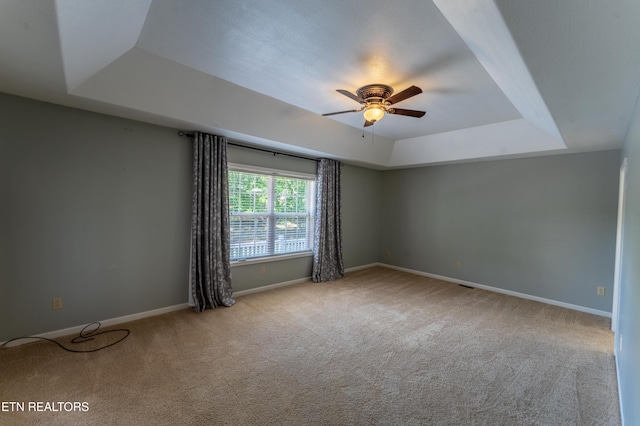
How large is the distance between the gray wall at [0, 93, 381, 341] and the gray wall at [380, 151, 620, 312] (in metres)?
4.48

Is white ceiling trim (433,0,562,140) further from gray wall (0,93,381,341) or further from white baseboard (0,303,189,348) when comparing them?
white baseboard (0,303,189,348)

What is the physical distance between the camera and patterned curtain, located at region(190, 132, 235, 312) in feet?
11.6

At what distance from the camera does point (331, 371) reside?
234cm

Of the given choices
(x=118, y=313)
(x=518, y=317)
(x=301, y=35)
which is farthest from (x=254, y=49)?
(x=518, y=317)

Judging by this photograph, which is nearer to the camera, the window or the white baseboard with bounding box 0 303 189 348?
the white baseboard with bounding box 0 303 189 348

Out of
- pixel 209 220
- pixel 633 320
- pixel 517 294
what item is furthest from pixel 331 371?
pixel 517 294

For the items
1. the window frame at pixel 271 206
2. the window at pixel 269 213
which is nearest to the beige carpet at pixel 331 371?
the window frame at pixel 271 206

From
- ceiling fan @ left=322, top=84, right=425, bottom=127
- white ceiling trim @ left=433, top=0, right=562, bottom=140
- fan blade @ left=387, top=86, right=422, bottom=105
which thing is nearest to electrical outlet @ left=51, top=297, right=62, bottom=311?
ceiling fan @ left=322, top=84, right=425, bottom=127

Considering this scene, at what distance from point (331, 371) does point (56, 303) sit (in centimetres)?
289

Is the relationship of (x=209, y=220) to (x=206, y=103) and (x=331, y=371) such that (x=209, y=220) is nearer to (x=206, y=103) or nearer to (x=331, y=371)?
(x=206, y=103)

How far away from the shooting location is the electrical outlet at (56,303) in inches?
109

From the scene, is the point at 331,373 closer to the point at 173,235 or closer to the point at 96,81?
the point at 173,235

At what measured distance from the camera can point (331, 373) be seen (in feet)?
7.58

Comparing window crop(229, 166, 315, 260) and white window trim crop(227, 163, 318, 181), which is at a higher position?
white window trim crop(227, 163, 318, 181)
